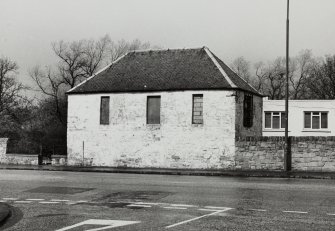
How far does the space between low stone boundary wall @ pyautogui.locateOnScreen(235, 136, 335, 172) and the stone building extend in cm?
86

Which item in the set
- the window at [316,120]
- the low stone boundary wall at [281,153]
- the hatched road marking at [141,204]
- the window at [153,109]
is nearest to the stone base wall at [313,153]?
the low stone boundary wall at [281,153]

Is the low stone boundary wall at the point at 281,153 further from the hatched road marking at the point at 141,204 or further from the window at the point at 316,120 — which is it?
the window at the point at 316,120

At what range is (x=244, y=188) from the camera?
1748 cm

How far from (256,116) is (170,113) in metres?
6.74

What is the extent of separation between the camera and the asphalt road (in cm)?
1051

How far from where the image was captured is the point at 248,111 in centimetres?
3506

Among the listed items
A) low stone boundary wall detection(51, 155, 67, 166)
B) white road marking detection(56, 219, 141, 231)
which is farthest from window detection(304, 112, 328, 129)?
white road marking detection(56, 219, 141, 231)

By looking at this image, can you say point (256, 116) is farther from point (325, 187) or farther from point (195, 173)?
point (325, 187)

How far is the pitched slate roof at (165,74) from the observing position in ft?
111

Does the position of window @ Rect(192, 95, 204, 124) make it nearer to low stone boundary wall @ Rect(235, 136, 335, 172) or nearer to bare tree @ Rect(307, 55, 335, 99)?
low stone boundary wall @ Rect(235, 136, 335, 172)

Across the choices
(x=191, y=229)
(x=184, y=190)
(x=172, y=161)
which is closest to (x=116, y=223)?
(x=191, y=229)

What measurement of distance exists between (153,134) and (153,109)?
1686mm

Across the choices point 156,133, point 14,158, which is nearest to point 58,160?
point 14,158

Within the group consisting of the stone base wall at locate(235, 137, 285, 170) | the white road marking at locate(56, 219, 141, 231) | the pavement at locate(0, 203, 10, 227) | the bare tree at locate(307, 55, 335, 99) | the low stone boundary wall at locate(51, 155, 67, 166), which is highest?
the bare tree at locate(307, 55, 335, 99)
